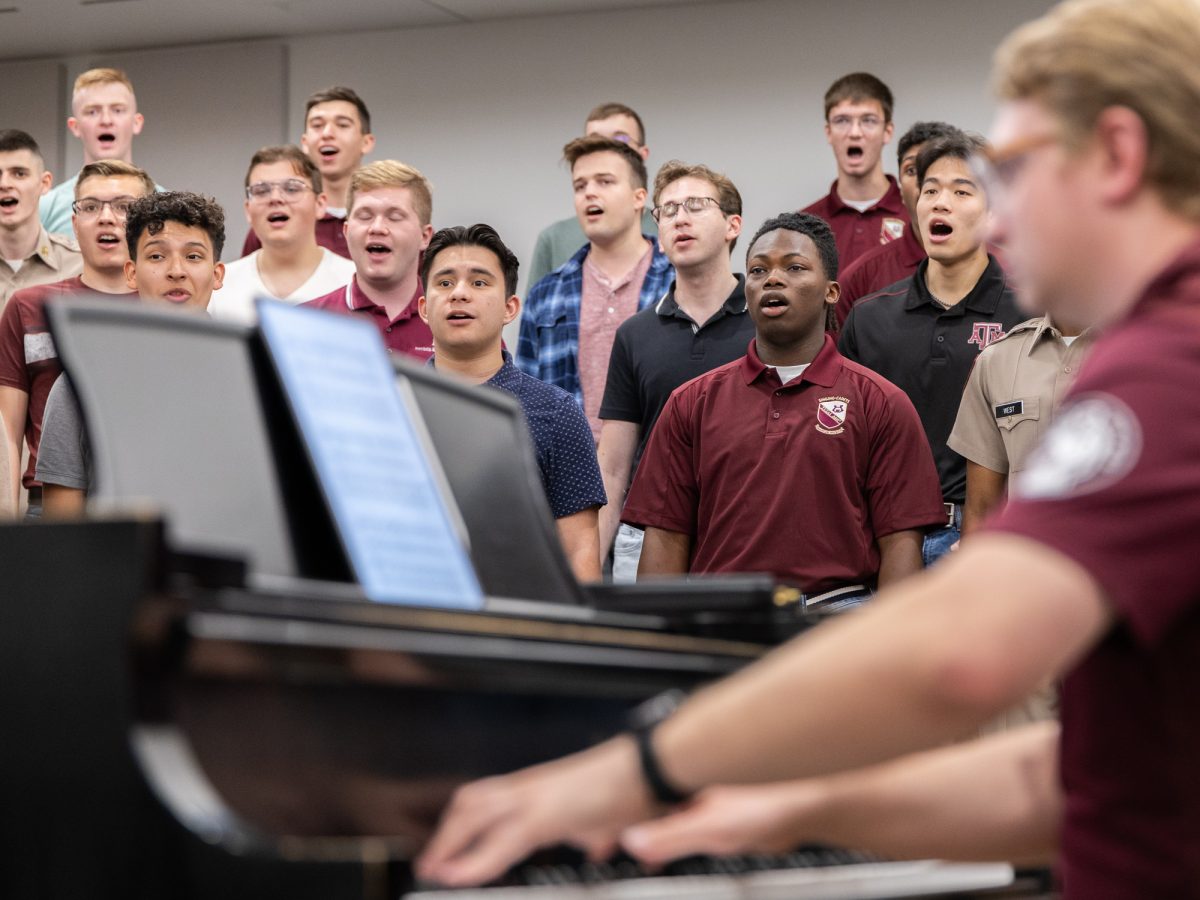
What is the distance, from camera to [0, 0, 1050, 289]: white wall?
306 inches

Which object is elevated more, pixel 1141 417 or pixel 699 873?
pixel 1141 417

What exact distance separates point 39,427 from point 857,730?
4.25m

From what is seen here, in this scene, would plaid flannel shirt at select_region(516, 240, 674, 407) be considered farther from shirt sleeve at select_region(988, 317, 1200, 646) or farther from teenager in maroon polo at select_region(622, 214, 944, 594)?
shirt sleeve at select_region(988, 317, 1200, 646)

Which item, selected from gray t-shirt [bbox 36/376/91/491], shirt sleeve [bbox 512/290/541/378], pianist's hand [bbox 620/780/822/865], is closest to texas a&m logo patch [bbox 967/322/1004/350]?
shirt sleeve [bbox 512/290/541/378]

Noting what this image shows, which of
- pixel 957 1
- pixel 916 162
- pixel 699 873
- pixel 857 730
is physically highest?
pixel 957 1

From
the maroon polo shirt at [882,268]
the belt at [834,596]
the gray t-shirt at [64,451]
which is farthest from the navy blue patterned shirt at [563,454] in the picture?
the maroon polo shirt at [882,268]

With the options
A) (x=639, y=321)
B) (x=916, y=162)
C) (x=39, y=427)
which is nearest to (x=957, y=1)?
(x=916, y=162)

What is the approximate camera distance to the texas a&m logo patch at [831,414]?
424 centimetres

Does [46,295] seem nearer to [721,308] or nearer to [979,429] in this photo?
[721,308]

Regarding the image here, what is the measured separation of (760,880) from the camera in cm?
157

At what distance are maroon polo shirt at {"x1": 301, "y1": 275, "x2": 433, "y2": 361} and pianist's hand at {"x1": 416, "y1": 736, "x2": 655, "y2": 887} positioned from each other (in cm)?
373

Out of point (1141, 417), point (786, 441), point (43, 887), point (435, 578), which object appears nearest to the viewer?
point (1141, 417)

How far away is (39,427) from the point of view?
494cm

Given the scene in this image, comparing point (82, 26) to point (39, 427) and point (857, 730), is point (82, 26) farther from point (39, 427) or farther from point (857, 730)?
point (857, 730)
